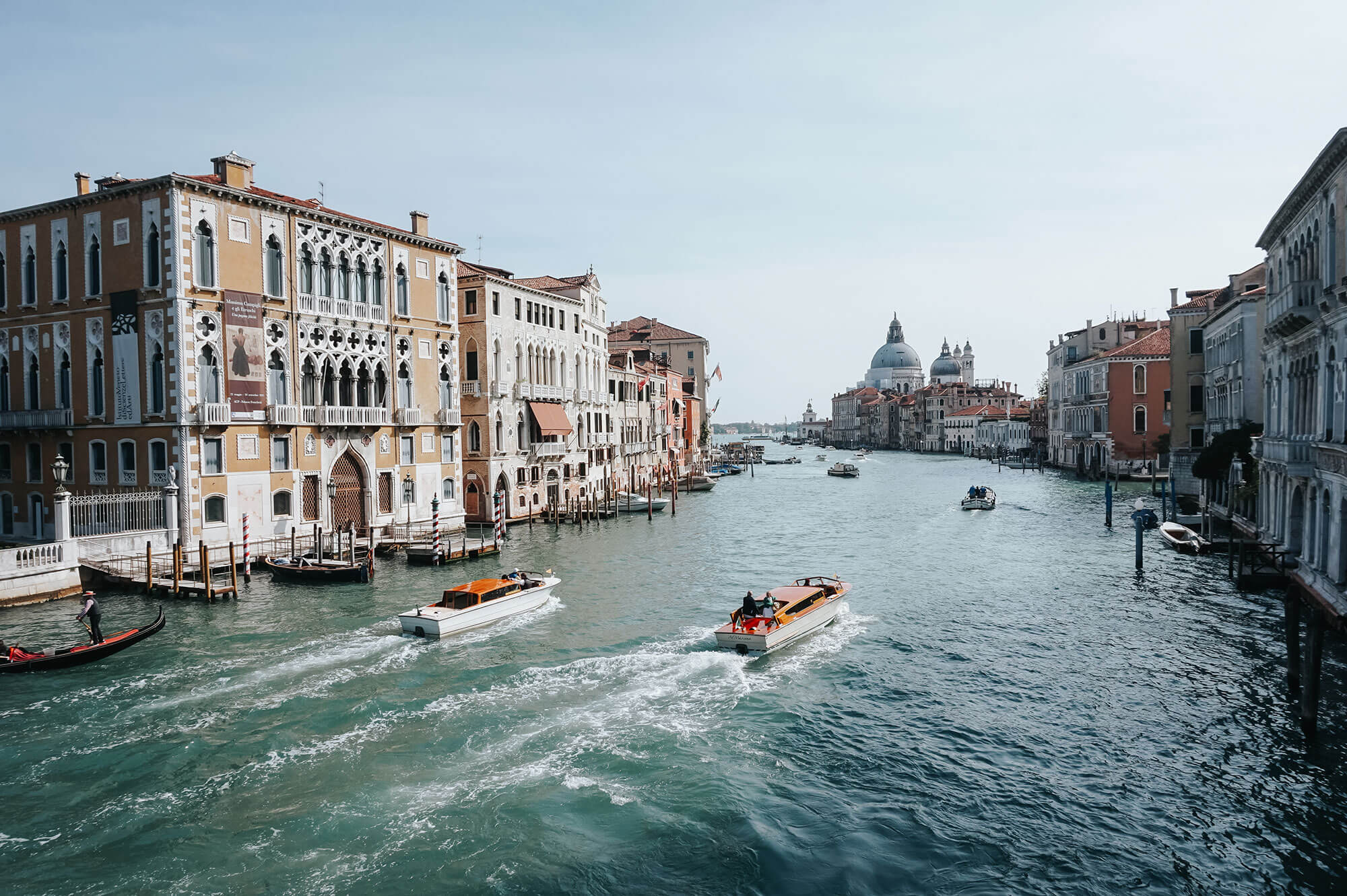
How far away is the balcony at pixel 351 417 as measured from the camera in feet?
98.8

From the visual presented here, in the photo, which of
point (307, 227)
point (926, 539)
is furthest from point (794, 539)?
point (307, 227)

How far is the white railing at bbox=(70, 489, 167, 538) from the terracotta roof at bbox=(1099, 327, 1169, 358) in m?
64.9

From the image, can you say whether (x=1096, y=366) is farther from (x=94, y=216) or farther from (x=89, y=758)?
(x=89, y=758)

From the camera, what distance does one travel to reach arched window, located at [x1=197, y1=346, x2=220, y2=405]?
1056 inches

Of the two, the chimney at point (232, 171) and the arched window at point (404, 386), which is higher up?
the chimney at point (232, 171)

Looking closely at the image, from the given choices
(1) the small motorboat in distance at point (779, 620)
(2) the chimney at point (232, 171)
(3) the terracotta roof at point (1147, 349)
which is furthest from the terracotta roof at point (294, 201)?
(3) the terracotta roof at point (1147, 349)

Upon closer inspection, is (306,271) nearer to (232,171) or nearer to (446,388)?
(232,171)

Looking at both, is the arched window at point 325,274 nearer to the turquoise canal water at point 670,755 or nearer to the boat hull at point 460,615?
the turquoise canal water at point 670,755

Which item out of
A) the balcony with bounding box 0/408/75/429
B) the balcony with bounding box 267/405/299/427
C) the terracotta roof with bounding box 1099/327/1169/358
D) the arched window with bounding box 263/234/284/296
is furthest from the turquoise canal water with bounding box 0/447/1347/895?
the terracotta roof with bounding box 1099/327/1169/358

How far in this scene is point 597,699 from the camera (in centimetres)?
1522

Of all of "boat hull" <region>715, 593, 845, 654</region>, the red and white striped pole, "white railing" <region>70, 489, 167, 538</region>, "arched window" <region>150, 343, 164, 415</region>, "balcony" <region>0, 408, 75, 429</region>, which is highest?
"arched window" <region>150, 343, 164, 415</region>

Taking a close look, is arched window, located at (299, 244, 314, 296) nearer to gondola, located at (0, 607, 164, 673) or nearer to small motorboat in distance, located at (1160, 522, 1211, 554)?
gondola, located at (0, 607, 164, 673)

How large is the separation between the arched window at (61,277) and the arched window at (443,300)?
1224 centimetres

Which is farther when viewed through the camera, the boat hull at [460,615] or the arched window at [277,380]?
the arched window at [277,380]
